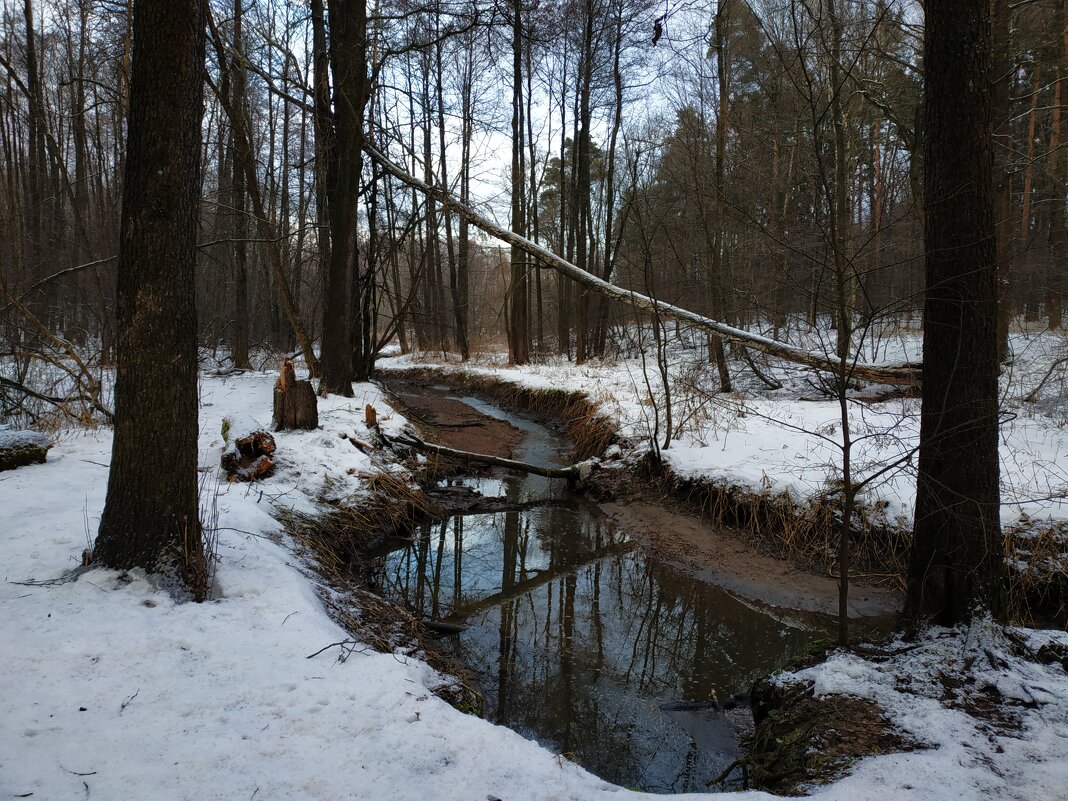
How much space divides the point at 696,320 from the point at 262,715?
5.54 m

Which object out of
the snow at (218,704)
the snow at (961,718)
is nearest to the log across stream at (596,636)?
the snow at (961,718)

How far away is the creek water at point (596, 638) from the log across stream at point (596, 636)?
0.03 ft

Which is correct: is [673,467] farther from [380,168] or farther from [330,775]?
[380,168]

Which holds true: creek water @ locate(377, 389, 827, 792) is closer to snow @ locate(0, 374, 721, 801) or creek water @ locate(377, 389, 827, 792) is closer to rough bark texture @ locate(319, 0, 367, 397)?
snow @ locate(0, 374, 721, 801)

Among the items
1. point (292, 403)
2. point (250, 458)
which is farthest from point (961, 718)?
point (292, 403)

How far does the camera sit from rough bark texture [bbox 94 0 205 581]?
9.86ft

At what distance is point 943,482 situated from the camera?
3166 mm


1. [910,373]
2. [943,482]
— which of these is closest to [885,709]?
[943,482]

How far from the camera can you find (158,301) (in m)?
3.05

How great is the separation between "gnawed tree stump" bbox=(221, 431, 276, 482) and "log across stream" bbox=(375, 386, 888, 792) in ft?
4.92

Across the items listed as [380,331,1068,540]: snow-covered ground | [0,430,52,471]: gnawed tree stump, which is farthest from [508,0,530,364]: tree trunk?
[0,430,52,471]: gnawed tree stump

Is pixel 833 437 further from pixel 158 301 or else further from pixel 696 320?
pixel 158 301

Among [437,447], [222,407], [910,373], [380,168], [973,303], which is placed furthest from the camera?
[380,168]

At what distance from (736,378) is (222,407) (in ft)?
33.8
